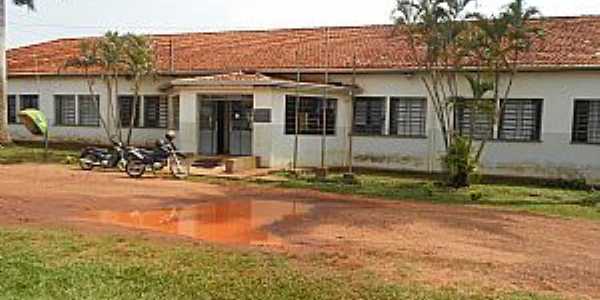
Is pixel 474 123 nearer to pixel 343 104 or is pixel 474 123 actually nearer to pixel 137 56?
pixel 343 104

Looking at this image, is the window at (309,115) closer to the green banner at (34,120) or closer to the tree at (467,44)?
the tree at (467,44)

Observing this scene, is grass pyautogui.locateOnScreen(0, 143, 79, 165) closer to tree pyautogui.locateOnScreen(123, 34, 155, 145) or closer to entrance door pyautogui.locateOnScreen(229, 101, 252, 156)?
tree pyautogui.locateOnScreen(123, 34, 155, 145)

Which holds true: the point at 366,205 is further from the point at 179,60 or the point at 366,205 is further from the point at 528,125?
the point at 179,60

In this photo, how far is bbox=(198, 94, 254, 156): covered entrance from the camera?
25609mm

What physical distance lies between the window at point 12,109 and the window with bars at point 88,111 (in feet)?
13.3

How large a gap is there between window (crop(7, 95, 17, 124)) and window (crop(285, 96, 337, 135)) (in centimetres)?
1508

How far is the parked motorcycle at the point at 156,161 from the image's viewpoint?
65.6ft

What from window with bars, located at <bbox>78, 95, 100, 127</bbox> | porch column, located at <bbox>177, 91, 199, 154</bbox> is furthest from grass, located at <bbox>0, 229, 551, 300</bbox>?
window with bars, located at <bbox>78, 95, 100, 127</bbox>

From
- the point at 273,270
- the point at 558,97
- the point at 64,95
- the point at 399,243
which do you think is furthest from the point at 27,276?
the point at 64,95

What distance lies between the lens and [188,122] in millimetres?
24875

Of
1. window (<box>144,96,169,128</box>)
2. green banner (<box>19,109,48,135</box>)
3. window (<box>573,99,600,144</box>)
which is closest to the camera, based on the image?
window (<box>573,99,600,144</box>)

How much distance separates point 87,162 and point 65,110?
9620mm

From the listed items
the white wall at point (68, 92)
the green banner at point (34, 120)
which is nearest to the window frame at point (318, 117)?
the white wall at point (68, 92)

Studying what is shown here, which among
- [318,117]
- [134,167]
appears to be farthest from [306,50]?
[134,167]
